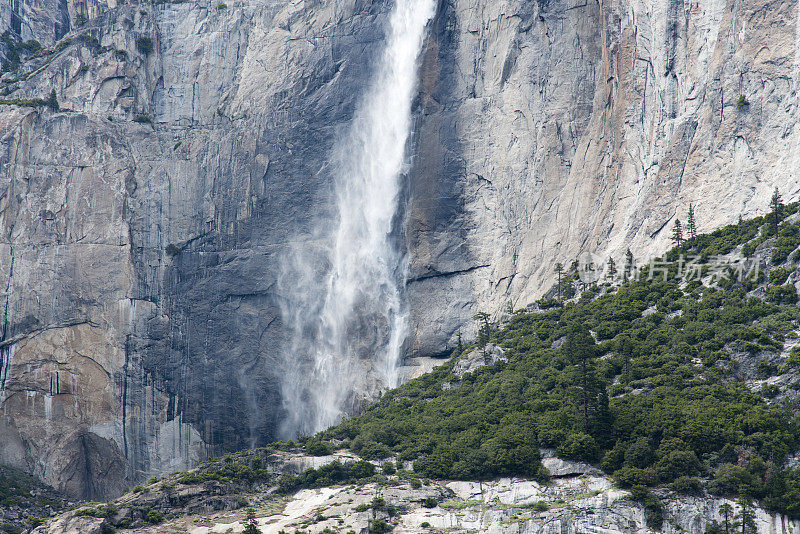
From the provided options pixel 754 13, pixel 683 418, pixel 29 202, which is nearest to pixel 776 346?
pixel 683 418

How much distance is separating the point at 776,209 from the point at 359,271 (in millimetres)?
37745

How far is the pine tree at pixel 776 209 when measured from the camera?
53250 mm

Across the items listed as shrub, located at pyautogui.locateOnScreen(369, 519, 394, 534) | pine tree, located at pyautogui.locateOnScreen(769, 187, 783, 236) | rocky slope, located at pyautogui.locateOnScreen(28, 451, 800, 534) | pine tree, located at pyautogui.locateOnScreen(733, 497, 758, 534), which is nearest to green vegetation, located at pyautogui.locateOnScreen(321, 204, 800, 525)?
pine tree, located at pyautogui.locateOnScreen(769, 187, 783, 236)

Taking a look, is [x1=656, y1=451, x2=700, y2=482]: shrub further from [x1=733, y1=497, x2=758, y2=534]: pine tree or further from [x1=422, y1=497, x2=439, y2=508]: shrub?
[x1=422, y1=497, x2=439, y2=508]: shrub

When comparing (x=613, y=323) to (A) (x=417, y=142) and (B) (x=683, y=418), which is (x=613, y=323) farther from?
(A) (x=417, y=142)

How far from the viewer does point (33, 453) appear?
72.1m

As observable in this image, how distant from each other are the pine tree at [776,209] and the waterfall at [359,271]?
32702mm

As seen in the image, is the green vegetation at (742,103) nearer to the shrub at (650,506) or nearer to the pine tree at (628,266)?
the pine tree at (628,266)

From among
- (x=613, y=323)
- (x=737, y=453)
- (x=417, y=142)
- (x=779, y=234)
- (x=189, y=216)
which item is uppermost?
(x=417, y=142)

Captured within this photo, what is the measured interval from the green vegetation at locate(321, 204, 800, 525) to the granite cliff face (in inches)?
275

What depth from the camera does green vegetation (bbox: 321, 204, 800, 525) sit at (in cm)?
4275

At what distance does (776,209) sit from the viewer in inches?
2101

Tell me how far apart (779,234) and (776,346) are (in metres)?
8.85

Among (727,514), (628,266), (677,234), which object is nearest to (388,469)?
(727,514)
